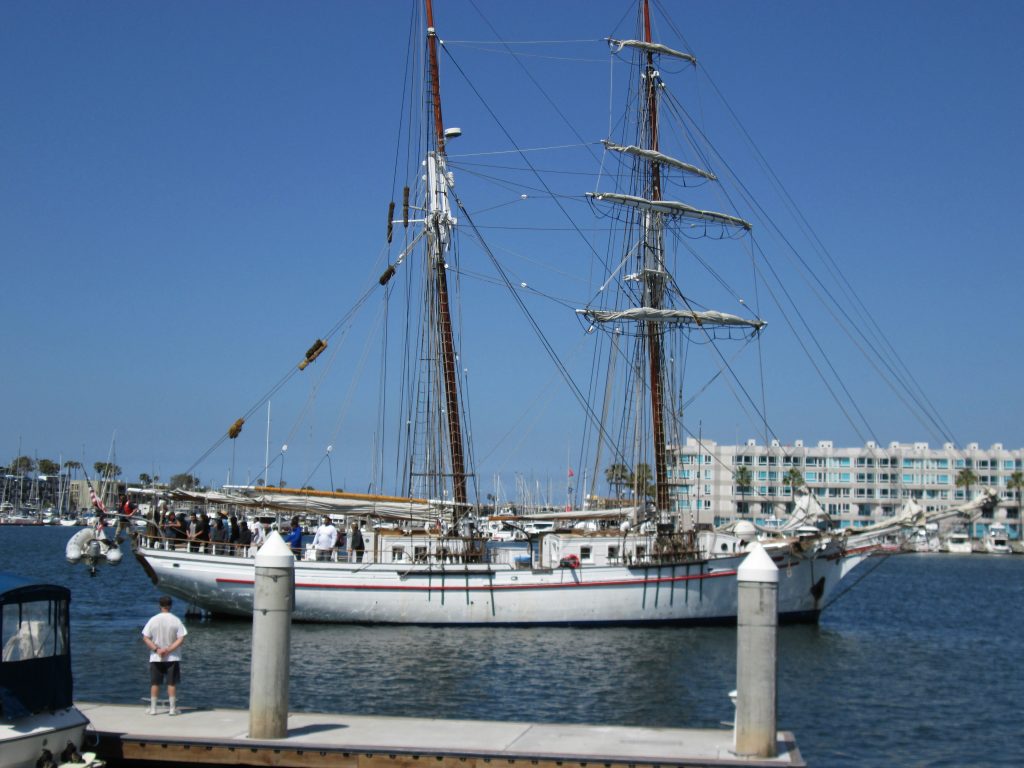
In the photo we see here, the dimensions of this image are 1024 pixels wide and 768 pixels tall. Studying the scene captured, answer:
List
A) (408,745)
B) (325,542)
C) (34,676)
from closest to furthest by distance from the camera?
(34,676) < (408,745) < (325,542)

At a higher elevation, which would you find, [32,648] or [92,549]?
[92,549]

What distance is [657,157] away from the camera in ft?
184

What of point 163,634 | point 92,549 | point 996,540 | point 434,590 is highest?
point 92,549

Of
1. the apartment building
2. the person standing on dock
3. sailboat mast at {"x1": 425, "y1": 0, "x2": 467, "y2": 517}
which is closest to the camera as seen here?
the person standing on dock

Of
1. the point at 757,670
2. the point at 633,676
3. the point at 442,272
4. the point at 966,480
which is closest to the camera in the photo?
the point at 757,670

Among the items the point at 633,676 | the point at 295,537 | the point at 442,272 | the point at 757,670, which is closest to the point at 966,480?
the point at 442,272

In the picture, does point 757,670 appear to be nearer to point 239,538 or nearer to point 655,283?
point 239,538

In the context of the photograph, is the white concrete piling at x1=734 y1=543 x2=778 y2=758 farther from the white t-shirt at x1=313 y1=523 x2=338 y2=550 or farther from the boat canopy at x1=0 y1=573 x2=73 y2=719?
the white t-shirt at x1=313 y1=523 x2=338 y2=550

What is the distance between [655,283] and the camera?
55188 mm

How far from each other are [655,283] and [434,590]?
65.6ft

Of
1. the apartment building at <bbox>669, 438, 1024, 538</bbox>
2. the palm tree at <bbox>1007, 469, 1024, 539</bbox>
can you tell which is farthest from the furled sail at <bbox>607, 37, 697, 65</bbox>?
the palm tree at <bbox>1007, 469, 1024, 539</bbox>

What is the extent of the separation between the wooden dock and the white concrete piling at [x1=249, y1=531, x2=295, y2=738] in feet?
0.96

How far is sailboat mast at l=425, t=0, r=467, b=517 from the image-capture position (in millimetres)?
45812

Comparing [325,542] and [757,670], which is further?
[325,542]
